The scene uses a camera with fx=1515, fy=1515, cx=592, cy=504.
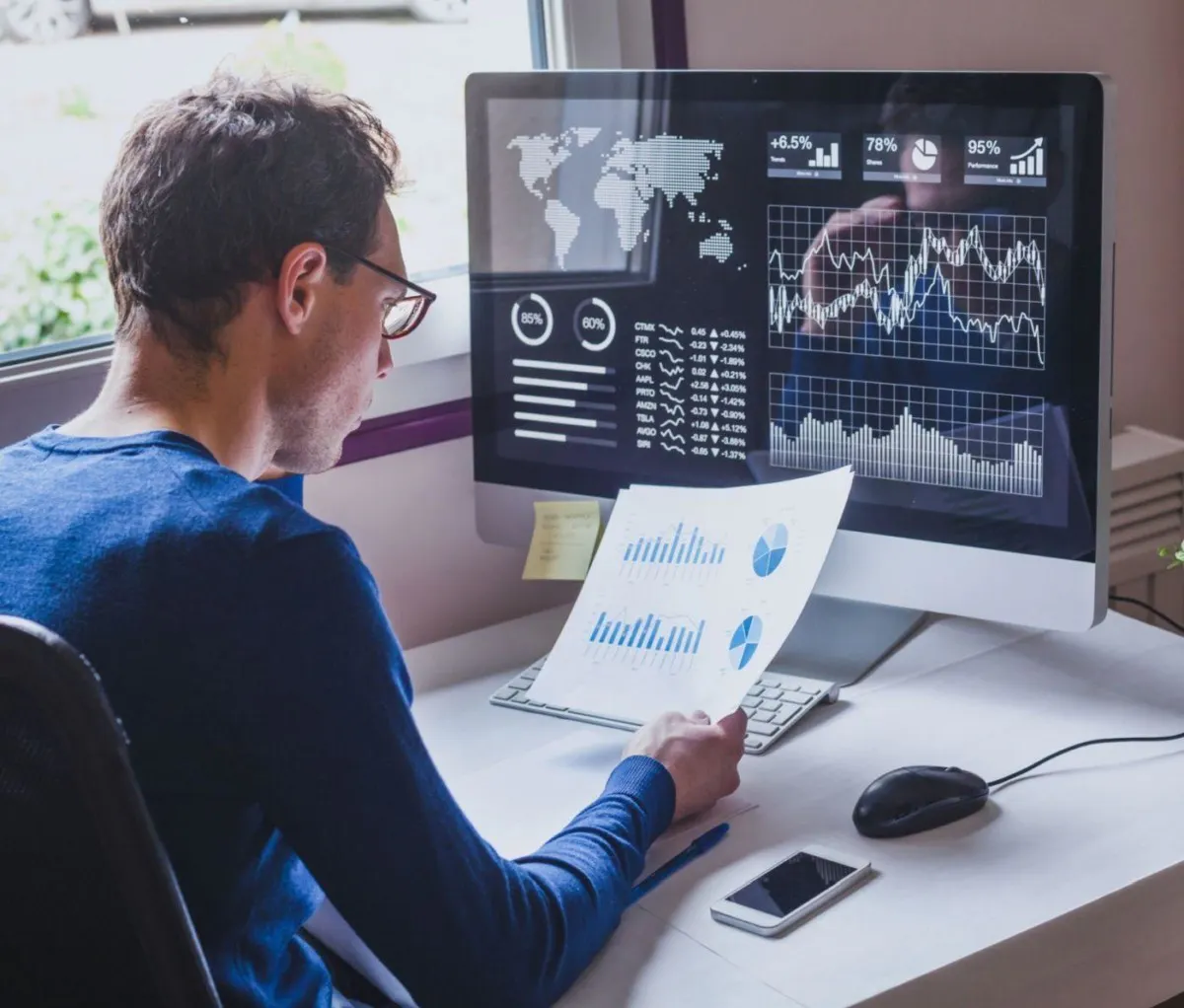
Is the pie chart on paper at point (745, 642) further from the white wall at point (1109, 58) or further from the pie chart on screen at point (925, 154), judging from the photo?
the white wall at point (1109, 58)

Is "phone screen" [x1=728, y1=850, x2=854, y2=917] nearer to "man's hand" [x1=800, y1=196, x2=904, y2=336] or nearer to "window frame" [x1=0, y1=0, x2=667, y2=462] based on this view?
"man's hand" [x1=800, y1=196, x2=904, y2=336]

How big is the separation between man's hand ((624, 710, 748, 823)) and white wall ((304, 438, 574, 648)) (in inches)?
21.2

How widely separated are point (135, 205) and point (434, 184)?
2.47 ft

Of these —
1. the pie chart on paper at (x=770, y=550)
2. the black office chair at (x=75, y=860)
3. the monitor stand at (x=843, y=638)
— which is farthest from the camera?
the monitor stand at (x=843, y=638)

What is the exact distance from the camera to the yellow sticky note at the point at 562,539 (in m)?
1.55

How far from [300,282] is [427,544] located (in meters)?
0.67

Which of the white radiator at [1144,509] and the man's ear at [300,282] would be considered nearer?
the man's ear at [300,282]

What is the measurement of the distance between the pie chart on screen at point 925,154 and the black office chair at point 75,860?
2.90 ft

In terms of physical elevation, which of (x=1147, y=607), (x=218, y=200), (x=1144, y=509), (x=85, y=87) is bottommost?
(x=1147, y=607)

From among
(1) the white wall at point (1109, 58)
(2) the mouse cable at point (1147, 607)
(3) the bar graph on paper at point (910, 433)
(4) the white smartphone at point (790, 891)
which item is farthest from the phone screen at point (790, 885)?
(1) the white wall at point (1109, 58)

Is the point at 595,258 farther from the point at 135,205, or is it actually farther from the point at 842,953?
the point at 842,953

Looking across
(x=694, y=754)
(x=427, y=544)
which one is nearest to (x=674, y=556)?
(x=694, y=754)

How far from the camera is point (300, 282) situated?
1089mm

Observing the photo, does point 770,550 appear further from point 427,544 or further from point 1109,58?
point 1109,58
